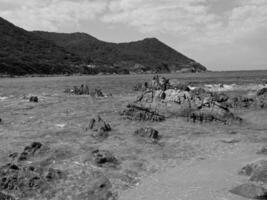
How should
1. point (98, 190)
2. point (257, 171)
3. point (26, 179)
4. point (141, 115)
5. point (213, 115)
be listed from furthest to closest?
point (213, 115), point (141, 115), point (257, 171), point (26, 179), point (98, 190)

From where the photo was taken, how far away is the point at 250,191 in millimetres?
9336

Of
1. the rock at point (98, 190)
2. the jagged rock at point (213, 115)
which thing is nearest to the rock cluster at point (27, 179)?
the rock at point (98, 190)

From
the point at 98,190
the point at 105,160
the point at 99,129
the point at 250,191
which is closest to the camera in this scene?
the point at 250,191

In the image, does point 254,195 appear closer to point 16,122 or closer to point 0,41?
point 16,122

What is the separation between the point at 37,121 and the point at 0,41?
645ft

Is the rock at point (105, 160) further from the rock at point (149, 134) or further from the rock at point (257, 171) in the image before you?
the rock at point (257, 171)

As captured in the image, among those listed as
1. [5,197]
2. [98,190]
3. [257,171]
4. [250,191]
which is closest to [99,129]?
[98,190]

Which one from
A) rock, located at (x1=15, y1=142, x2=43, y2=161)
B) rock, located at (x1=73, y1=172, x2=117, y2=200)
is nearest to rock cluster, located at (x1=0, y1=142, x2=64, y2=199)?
rock, located at (x1=73, y1=172, x2=117, y2=200)

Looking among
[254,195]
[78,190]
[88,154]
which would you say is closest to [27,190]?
[78,190]

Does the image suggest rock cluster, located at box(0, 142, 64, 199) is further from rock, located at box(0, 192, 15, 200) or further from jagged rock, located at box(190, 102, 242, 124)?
jagged rock, located at box(190, 102, 242, 124)

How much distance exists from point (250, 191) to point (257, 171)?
1.70 m

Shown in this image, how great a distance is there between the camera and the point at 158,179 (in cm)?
1118

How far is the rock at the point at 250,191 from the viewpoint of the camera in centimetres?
908

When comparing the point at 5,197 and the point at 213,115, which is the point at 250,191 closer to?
the point at 5,197
